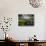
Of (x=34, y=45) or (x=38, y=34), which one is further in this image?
(x=38, y=34)

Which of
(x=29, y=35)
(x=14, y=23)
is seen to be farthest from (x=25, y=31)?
(x=14, y=23)

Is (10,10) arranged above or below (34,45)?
above

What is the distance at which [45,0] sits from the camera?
5586 millimetres

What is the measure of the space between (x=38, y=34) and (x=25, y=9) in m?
1.18

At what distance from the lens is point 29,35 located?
18.2 feet

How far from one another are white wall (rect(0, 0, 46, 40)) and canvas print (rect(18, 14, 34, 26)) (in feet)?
0.41

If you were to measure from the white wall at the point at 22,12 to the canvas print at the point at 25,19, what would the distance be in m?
0.13

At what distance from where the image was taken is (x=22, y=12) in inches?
219

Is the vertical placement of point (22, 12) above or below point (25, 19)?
above

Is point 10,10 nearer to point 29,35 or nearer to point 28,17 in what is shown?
point 28,17

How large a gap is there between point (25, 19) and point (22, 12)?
0.32 meters

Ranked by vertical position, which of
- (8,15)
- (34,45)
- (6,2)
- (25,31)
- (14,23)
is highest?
(6,2)

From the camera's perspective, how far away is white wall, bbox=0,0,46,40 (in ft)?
18.2

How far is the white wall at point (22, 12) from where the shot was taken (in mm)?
5535
